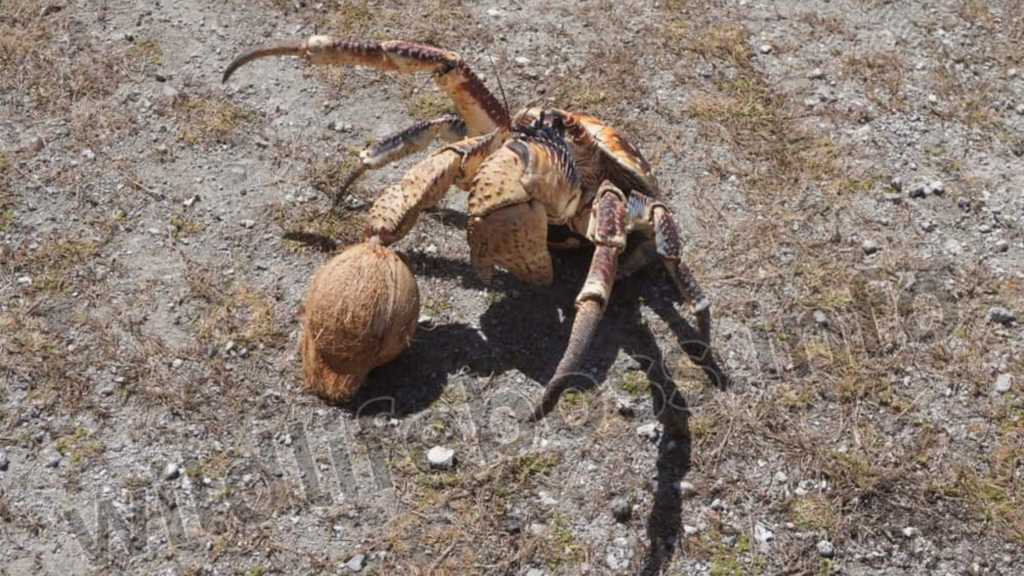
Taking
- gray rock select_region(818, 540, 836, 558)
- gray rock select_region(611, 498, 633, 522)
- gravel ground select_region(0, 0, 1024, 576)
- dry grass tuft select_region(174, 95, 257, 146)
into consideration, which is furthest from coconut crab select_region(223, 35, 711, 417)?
gray rock select_region(818, 540, 836, 558)

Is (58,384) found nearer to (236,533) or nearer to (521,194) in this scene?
(236,533)

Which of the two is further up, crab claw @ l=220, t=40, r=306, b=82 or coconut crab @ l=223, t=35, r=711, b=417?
crab claw @ l=220, t=40, r=306, b=82

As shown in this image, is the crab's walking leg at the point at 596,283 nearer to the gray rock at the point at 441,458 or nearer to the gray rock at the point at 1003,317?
the gray rock at the point at 441,458

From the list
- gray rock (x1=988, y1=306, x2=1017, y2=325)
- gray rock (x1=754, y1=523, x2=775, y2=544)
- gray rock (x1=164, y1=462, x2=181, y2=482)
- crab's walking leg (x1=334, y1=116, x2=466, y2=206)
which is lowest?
gray rock (x1=754, y1=523, x2=775, y2=544)

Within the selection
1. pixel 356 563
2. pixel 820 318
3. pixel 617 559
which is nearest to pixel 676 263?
pixel 820 318

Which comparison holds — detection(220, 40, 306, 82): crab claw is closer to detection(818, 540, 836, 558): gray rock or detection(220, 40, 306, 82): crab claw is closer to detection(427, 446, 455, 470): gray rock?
detection(427, 446, 455, 470): gray rock

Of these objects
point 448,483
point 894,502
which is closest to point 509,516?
point 448,483
